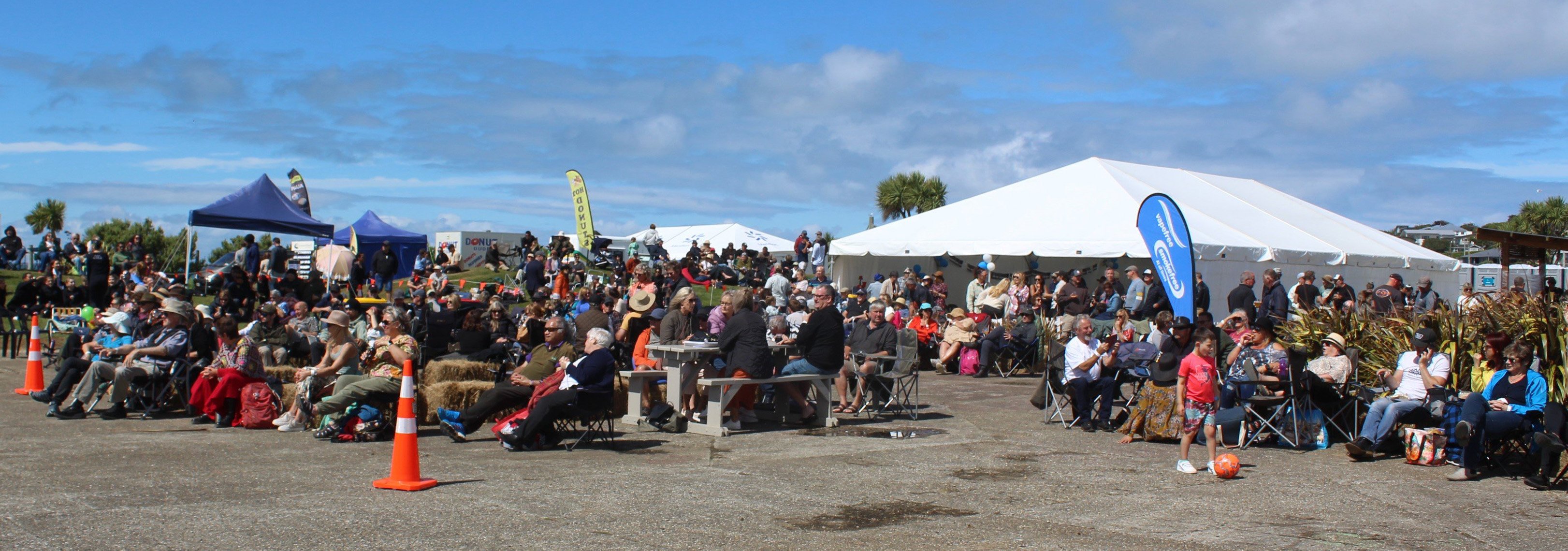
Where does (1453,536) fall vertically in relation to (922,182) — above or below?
below

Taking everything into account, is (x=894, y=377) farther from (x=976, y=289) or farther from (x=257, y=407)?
(x=976, y=289)

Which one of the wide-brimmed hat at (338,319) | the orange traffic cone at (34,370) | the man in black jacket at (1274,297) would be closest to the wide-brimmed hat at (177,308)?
the wide-brimmed hat at (338,319)

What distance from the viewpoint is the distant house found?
48438 mm

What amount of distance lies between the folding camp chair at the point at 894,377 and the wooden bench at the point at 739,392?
2.50 feet

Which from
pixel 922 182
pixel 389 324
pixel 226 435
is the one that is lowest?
pixel 226 435

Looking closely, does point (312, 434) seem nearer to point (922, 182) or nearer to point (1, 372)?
point (1, 372)

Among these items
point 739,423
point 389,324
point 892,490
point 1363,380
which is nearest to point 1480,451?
point 1363,380

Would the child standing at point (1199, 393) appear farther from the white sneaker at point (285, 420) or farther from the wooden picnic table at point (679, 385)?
the white sneaker at point (285, 420)

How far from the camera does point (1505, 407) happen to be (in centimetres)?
818

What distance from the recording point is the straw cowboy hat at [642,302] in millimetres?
12711

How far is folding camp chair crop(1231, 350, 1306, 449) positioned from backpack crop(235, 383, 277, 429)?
8343 mm

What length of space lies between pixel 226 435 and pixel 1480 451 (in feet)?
31.4

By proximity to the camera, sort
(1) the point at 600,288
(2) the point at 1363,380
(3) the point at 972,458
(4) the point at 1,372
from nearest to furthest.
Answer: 1. (3) the point at 972,458
2. (2) the point at 1363,380
3. (4) the point at 1,372
4. (1) the point at 600,288

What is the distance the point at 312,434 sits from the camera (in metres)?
9.42
